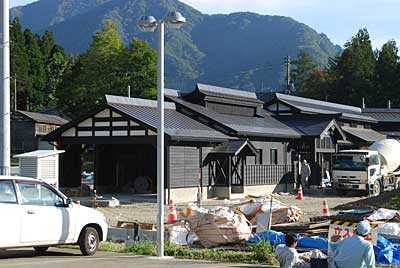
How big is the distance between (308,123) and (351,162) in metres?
8.97

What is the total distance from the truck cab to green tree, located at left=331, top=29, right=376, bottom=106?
1753 inches

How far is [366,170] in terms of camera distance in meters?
36.3

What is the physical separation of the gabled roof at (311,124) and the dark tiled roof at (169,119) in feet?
31.8

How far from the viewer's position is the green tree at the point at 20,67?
82000 millimetres

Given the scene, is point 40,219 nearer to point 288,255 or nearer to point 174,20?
point 174,20

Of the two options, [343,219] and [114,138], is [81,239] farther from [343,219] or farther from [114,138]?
[114,138]

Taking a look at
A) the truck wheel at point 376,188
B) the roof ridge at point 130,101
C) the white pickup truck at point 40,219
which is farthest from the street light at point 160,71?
the truck wheel at point 376,188

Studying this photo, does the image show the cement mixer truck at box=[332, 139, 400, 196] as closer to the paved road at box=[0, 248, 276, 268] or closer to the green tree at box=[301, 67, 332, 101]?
the paved road at box=[0, 248, 276, 268]

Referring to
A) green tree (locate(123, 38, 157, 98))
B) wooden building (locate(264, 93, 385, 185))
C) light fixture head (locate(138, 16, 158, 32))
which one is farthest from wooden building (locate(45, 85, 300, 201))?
green tree (locate(123, 38, 157, 98))

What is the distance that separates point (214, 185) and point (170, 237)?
17.7 meters

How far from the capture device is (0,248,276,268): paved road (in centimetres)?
1329

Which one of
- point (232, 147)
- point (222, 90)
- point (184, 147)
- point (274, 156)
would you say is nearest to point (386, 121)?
point (274, 156)

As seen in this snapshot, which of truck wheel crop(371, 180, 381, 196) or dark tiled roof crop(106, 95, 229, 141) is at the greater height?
dark tiled roof crop(106, 95, 229, 141)

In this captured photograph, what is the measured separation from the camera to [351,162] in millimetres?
36938
